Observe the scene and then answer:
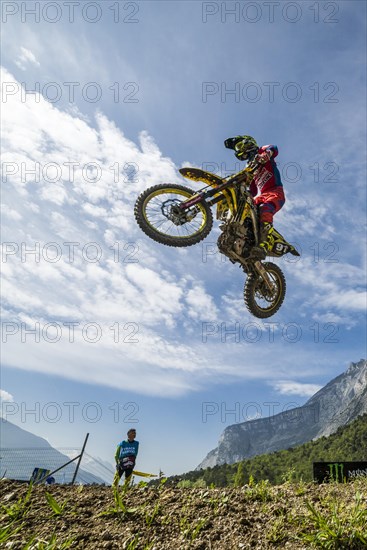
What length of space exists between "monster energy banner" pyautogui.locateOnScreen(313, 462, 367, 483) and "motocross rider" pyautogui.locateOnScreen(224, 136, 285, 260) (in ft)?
14.6

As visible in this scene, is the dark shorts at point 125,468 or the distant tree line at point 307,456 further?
the distant tree line at point 307,456

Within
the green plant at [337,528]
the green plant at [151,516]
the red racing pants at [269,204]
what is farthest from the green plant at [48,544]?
the red racing pants at [269,204]

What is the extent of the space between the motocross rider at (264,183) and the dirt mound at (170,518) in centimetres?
538

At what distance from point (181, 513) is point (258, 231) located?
242 inches

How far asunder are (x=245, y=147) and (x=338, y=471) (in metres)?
6.96

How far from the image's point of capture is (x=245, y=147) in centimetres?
926

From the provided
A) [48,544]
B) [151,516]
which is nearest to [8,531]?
[48,544]

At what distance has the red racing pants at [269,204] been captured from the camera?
29.1 feet

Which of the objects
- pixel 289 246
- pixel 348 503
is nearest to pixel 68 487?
pixel 348 503

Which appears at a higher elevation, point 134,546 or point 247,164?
point 247,164

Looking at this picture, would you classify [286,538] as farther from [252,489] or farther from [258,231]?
[258,231]

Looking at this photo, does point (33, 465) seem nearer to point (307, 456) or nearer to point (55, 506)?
point (55, 506)

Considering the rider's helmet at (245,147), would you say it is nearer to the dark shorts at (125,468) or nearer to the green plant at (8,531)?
the dark shorts at (125,468)

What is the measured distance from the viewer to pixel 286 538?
12.8ft
